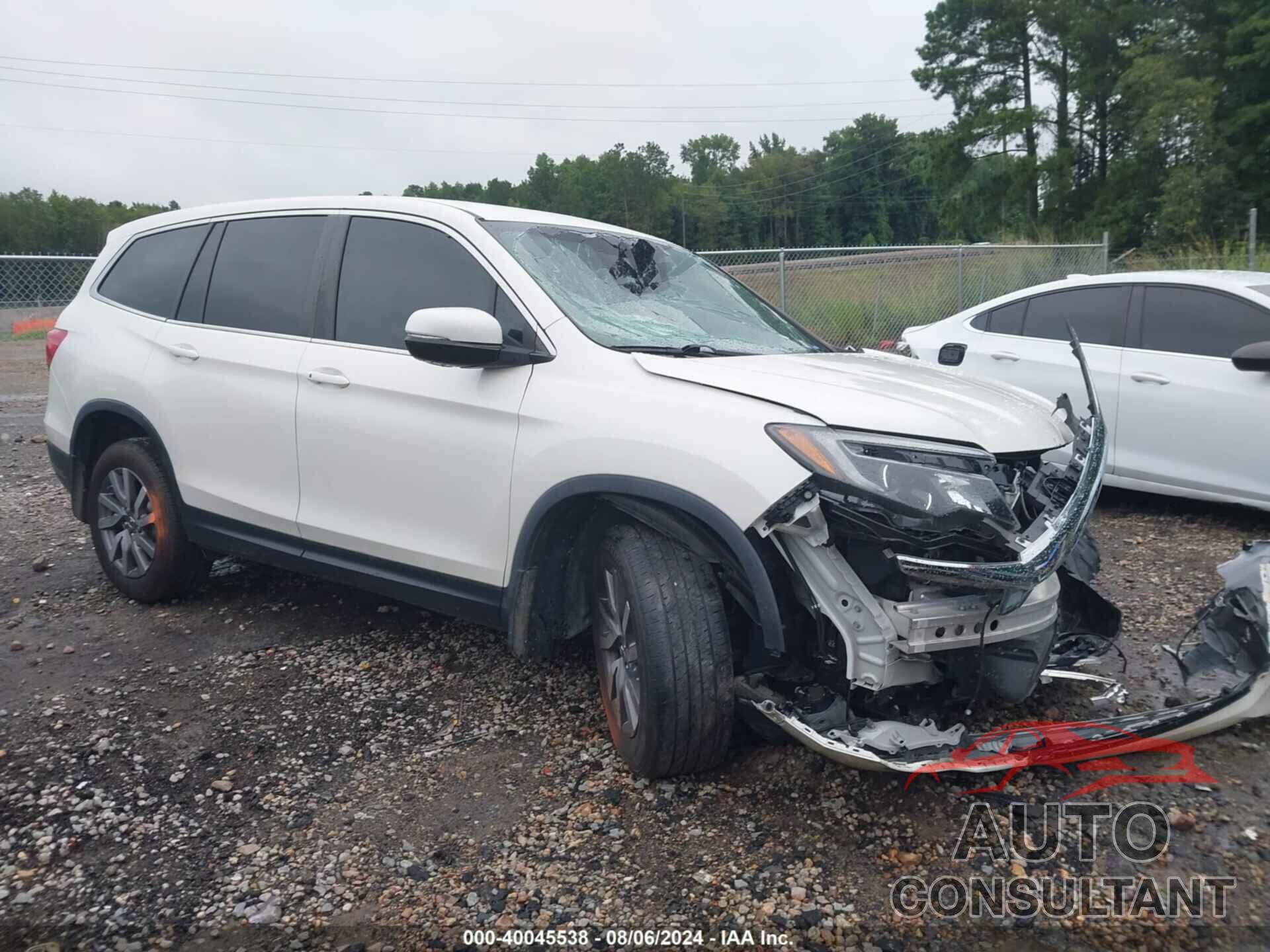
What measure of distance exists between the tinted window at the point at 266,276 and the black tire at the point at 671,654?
5.99ft

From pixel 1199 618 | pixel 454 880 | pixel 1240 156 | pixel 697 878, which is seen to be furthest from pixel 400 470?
pixel 1240 156

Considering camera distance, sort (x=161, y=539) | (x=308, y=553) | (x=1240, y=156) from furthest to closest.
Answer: (x=1240, y=156)
(x=161, y=539)
(x=308, y=553)

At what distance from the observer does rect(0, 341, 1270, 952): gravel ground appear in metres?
2.34

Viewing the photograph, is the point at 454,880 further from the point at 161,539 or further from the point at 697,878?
the point at 161,539

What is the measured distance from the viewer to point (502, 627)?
3203mm

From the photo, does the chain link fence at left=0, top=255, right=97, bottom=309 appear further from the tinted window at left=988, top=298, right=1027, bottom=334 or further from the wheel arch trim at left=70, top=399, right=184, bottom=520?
the tinted window at left=988, top=298, right=1027, bottom=334

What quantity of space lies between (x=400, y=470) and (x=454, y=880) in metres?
1.43

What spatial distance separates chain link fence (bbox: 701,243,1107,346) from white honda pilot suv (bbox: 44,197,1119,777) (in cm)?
670

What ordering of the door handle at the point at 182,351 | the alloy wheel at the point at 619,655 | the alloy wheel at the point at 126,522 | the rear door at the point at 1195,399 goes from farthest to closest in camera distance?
the rear door at the point at 1195,399 < the alloy wheel at the point at 126,522 < the door handle at the point at 182,351 < the alloy wheel at the point at 619,655

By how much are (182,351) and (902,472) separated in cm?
317

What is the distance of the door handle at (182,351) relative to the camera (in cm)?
406

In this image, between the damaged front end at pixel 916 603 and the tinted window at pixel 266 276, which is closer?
the damaged front end at pixel 916 603

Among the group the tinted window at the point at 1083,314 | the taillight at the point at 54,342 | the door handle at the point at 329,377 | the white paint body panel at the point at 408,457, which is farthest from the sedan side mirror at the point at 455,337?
the tinted window at the point at 1083,314

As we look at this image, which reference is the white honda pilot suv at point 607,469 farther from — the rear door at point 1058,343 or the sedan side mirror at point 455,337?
the rear door at point 1058,343
